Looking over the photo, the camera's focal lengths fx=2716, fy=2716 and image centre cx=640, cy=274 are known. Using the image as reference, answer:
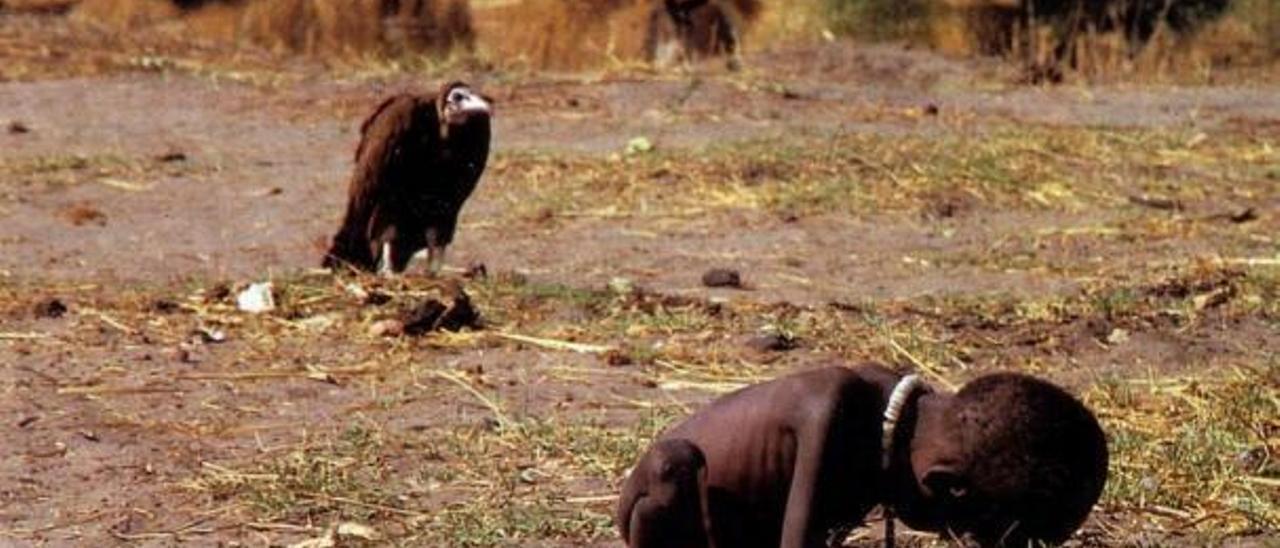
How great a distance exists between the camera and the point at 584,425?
714 centimetres

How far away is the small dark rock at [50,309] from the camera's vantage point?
9.06 metres

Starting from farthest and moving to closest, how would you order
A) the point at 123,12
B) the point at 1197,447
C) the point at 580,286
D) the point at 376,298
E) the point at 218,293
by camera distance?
the point at 123,12
the point at 580,286
the point at 218,293
the point at 376,298
the point at 1197,447

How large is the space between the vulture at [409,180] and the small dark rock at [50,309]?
1133 millimetres

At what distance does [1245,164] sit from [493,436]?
26.3ft

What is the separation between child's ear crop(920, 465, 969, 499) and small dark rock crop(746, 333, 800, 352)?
3478 mm

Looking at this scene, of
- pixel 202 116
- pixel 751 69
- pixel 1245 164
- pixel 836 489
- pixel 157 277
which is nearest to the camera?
pixel 836 489

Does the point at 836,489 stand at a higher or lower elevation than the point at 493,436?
higher

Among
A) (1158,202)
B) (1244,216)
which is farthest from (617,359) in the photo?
(1158,202)

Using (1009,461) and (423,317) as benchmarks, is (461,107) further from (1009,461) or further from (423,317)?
(1009,461)

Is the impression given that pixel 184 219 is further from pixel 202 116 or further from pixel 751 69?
pixel 751 69

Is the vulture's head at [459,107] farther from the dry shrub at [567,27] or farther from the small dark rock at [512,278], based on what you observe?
the dry shrub at [567,27]

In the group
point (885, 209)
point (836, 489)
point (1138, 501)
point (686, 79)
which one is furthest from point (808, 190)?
point (836, 489)

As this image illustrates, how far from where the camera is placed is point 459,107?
9.66 meters

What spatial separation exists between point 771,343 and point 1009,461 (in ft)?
11.8
